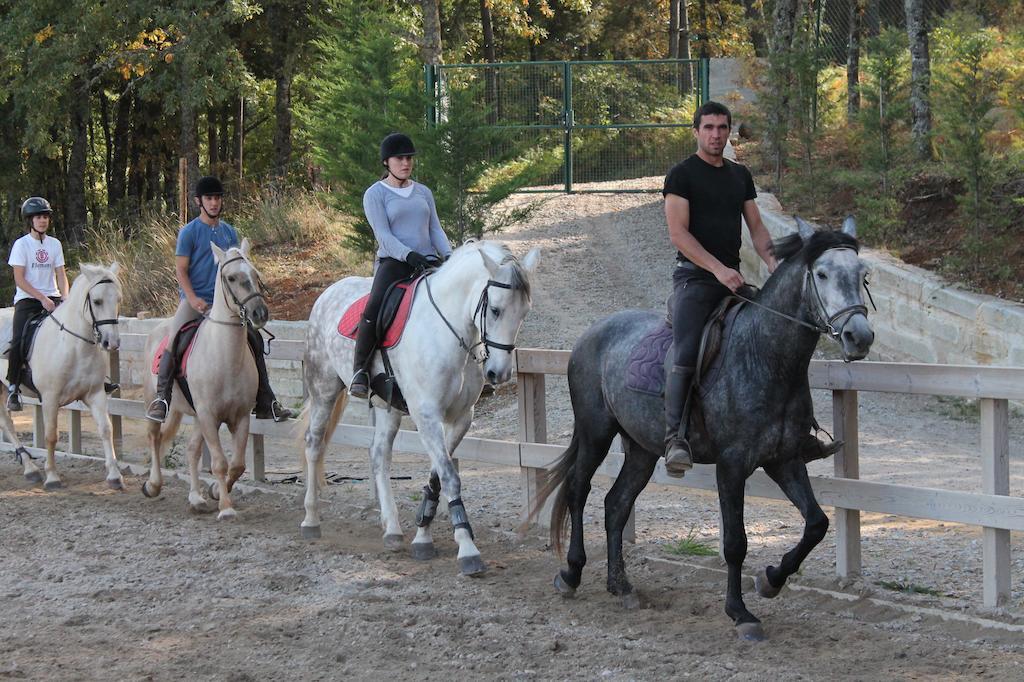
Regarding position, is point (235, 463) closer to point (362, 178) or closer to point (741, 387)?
point (741, 387)

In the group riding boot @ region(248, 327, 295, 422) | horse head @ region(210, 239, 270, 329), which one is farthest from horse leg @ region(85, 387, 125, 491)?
horse head @ region(210, 239, 270, 329)

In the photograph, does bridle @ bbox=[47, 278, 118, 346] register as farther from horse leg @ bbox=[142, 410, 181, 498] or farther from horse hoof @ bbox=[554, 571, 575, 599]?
horse hoof @ bbox=[554, 571, 575, 599]

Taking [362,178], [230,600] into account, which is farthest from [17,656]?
→ [362,178]

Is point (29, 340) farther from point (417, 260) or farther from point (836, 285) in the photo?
point (836, 285)

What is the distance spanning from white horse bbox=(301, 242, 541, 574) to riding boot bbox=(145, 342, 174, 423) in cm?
167

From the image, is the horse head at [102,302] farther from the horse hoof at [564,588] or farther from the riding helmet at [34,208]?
the horse hoof at [564,588]

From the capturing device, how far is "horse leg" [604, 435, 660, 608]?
21.5ft

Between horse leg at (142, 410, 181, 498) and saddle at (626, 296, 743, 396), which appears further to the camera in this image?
horse leg at (142, 410, 181, 498)

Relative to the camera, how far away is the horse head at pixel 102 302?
10453mm

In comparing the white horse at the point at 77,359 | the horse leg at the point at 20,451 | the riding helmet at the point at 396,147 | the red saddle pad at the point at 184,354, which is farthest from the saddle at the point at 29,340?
the riding helmet at the point at 396,147

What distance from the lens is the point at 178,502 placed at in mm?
10062

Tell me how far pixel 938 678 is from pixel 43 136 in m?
26.0

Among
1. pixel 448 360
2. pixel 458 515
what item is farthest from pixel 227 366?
pixel 458 515

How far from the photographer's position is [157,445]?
406 inches
